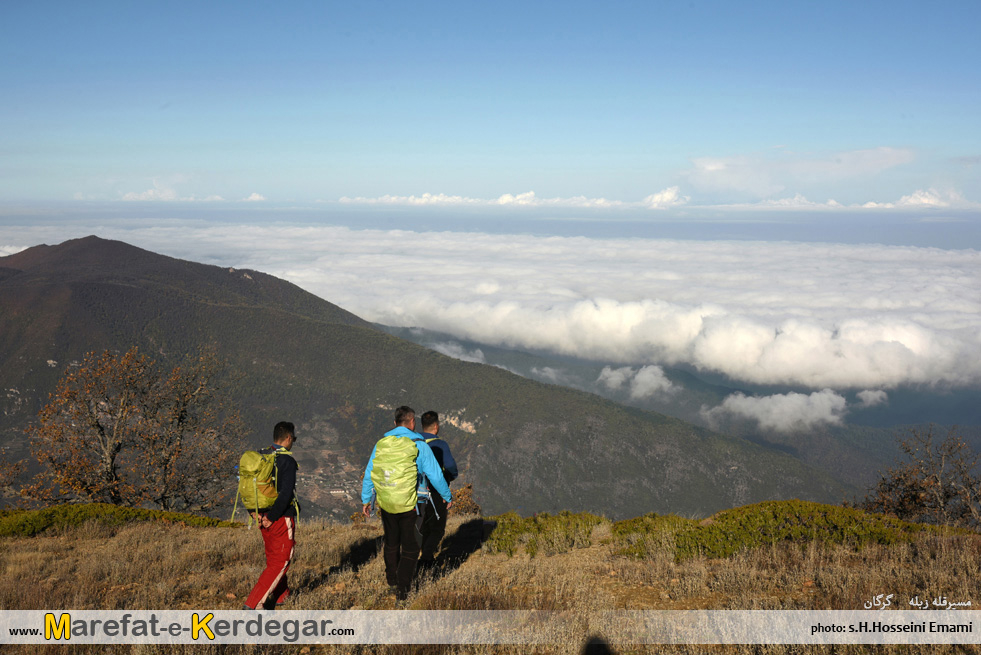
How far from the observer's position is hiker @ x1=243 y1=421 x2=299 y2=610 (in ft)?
20.8

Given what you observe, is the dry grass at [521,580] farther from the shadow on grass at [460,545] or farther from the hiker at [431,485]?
the hiker at [431,485]

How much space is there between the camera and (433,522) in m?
7.87

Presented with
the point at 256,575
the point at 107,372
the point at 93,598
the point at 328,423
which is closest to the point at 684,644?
the point at 256,575

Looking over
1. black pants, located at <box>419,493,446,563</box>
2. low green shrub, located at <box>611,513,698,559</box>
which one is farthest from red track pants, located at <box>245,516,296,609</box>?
low green shrub, located at <box>611,513,698,559</box>

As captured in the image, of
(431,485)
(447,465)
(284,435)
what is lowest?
(431,485)

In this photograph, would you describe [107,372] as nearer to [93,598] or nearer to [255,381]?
[93,598]

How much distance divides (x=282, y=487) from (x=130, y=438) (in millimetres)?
21738

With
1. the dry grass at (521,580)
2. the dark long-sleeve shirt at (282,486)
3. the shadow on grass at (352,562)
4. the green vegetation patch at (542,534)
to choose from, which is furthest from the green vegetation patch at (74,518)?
the dark long-sleeve shirt at (282,486)

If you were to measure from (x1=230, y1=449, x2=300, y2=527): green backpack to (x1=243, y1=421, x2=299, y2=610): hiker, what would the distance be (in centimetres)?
8

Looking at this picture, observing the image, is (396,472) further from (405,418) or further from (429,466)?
(405,418)

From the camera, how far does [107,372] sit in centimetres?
2220

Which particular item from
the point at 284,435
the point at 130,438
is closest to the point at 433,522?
the point at 284,435

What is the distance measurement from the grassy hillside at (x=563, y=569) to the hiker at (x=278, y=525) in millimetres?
451

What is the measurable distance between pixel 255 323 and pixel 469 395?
7524cm
